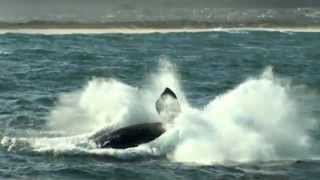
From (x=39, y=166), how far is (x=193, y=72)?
85.1ft

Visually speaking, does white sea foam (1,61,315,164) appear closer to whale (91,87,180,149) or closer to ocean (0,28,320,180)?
ocean (0,28,320,180)

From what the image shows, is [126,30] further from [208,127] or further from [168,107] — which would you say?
[168,107]

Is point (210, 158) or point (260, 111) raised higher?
point (260, 111)

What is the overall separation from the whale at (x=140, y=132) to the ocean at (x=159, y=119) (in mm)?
269

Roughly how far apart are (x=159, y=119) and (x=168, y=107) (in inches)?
31.8

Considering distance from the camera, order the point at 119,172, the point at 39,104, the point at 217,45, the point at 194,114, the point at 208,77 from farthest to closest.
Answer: the point at 217,45
the point at 208,77
the point at 39,104
the point at 194,114
the point at 119,172

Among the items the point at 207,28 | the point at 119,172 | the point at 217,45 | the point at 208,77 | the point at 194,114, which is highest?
the point at 207,28

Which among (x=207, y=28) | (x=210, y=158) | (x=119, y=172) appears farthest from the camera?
(x=207, y=28)

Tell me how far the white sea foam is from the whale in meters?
0.25

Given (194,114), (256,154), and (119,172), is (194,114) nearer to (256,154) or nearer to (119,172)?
(256,154)

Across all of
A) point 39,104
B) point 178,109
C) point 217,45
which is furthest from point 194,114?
point 217,45

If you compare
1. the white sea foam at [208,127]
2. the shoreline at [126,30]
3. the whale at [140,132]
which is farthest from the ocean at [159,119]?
the shoreline at [126,30]

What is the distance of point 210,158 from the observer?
1016 inches

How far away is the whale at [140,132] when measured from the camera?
26078mm
